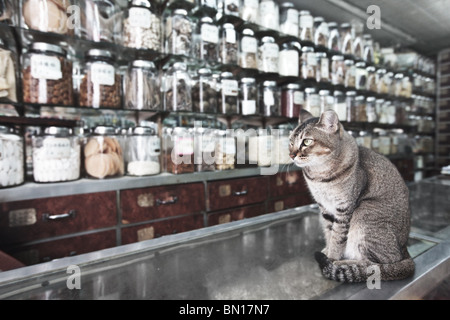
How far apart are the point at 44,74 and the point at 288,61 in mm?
1821

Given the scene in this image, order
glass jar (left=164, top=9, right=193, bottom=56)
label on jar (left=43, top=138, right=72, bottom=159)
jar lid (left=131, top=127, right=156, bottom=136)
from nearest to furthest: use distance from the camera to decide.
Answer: label on jar (left=43, top=138, right=72, bottom=159) < jar lid (left=131, top=127, right=156, bottom=136) < glass jar (left=164, top=9, right=193, bottom=56)

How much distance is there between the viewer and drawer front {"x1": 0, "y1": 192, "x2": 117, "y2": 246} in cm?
114

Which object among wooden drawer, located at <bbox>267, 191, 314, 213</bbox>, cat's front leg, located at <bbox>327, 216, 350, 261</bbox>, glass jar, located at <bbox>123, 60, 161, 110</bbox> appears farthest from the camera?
wooden drawer, located at <bbox>267, 191, 314, 213</bbox>

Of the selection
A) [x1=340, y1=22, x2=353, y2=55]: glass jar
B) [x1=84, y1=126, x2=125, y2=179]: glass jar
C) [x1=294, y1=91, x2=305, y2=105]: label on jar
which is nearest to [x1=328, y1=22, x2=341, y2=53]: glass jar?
[x1=340, y1=22, x2=353, y2=55]: glass jar

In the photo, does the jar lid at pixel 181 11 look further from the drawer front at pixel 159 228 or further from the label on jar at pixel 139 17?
the drawer front at pixel 159 228

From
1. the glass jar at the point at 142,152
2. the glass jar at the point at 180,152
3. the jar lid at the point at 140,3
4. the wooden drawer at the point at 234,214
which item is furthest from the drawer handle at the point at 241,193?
the jar lid at the point at 140,3

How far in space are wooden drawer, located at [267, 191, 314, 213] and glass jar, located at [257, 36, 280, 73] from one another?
43.5 inches

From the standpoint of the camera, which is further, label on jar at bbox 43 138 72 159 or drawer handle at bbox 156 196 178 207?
drawer handle at bbox 156 196 178 207

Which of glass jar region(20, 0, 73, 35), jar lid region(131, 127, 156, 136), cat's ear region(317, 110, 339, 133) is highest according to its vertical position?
glass jar region(20, 0, 73, 35)

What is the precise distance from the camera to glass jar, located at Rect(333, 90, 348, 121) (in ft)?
8.45

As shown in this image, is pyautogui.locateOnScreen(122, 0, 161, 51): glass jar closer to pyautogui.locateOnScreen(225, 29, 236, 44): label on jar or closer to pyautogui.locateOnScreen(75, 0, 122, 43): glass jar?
pyautogui.locateOnScreen(75, 0, 122, 43): glass jar

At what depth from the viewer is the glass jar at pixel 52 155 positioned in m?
1.27

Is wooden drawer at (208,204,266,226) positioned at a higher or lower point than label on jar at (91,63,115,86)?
lower

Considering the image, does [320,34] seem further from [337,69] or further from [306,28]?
[337,69]
